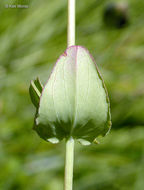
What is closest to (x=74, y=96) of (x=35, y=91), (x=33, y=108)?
(x=35, y=91)

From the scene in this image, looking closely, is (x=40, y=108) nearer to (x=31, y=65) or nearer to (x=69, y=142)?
(x=69, y=142)

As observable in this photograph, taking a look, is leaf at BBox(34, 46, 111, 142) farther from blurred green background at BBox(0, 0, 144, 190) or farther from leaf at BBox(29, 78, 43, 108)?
blurred green background at BBox(0, 0, 144, 190)

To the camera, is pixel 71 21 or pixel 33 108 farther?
pixel 33 108

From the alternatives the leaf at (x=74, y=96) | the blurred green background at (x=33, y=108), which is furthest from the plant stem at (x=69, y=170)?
the blurred green background at (x=33, y=108)

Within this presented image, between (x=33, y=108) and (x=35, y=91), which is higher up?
(x=35, y=91)

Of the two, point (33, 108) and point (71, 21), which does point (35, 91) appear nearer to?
point (71, 21)

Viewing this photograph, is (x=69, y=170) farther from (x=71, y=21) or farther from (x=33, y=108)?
(x=33, y=108)

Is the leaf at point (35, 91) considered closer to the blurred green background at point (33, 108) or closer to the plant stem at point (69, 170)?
the plant stem at point (69, 170)
